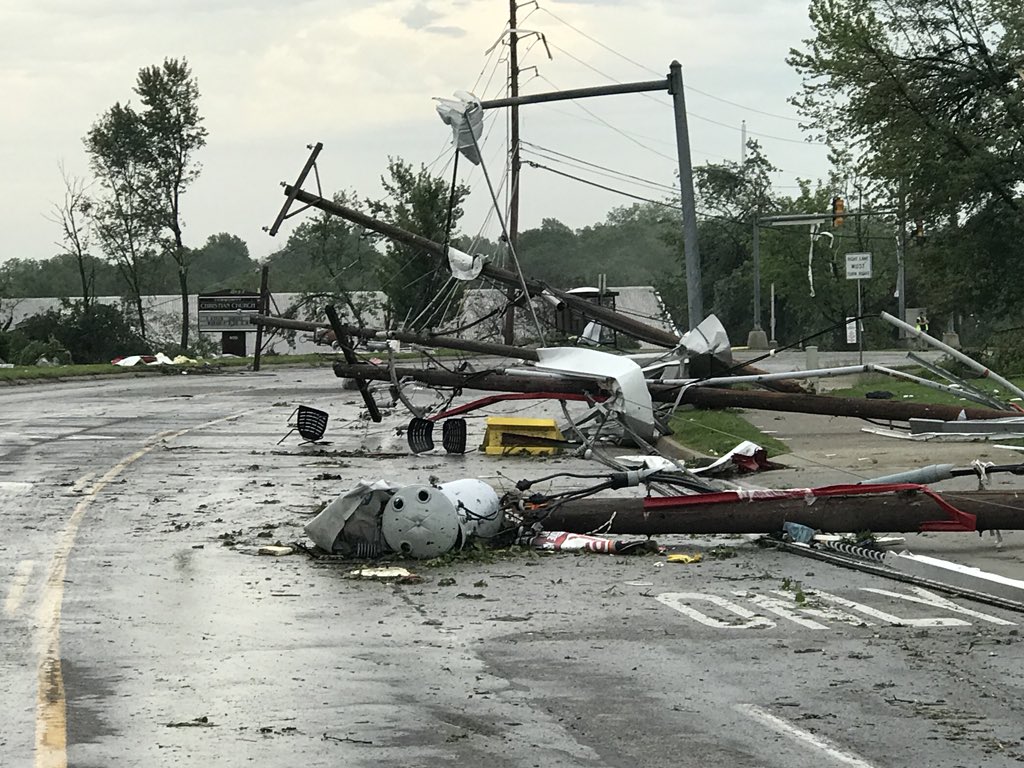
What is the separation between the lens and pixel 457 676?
8617 millimetres

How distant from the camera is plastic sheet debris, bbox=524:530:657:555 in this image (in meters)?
13.5

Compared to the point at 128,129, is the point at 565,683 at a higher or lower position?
lower

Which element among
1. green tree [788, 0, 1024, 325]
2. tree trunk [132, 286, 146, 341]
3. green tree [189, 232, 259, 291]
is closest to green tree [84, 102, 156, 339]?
tree trunk [132, 286, 146, 341]

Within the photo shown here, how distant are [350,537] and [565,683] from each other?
505 centimetres

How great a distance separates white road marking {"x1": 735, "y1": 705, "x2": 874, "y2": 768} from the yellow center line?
10.6ft

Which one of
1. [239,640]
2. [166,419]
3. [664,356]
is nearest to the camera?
[239,640]

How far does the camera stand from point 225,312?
10506cm

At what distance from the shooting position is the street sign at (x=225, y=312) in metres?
104

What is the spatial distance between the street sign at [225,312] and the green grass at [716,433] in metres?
77.4

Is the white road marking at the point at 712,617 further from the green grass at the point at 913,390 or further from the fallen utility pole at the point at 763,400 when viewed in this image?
the green grass at the point at 913,390

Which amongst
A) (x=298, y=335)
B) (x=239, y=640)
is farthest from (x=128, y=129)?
(x=239, y=640)

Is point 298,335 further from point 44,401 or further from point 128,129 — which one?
point 44,401

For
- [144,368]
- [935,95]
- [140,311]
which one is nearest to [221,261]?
[140,311]

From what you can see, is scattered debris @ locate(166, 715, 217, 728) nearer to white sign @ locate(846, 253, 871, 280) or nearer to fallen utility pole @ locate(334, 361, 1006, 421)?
fallen utility pole @ locate(334, 361, 1006, 421)
